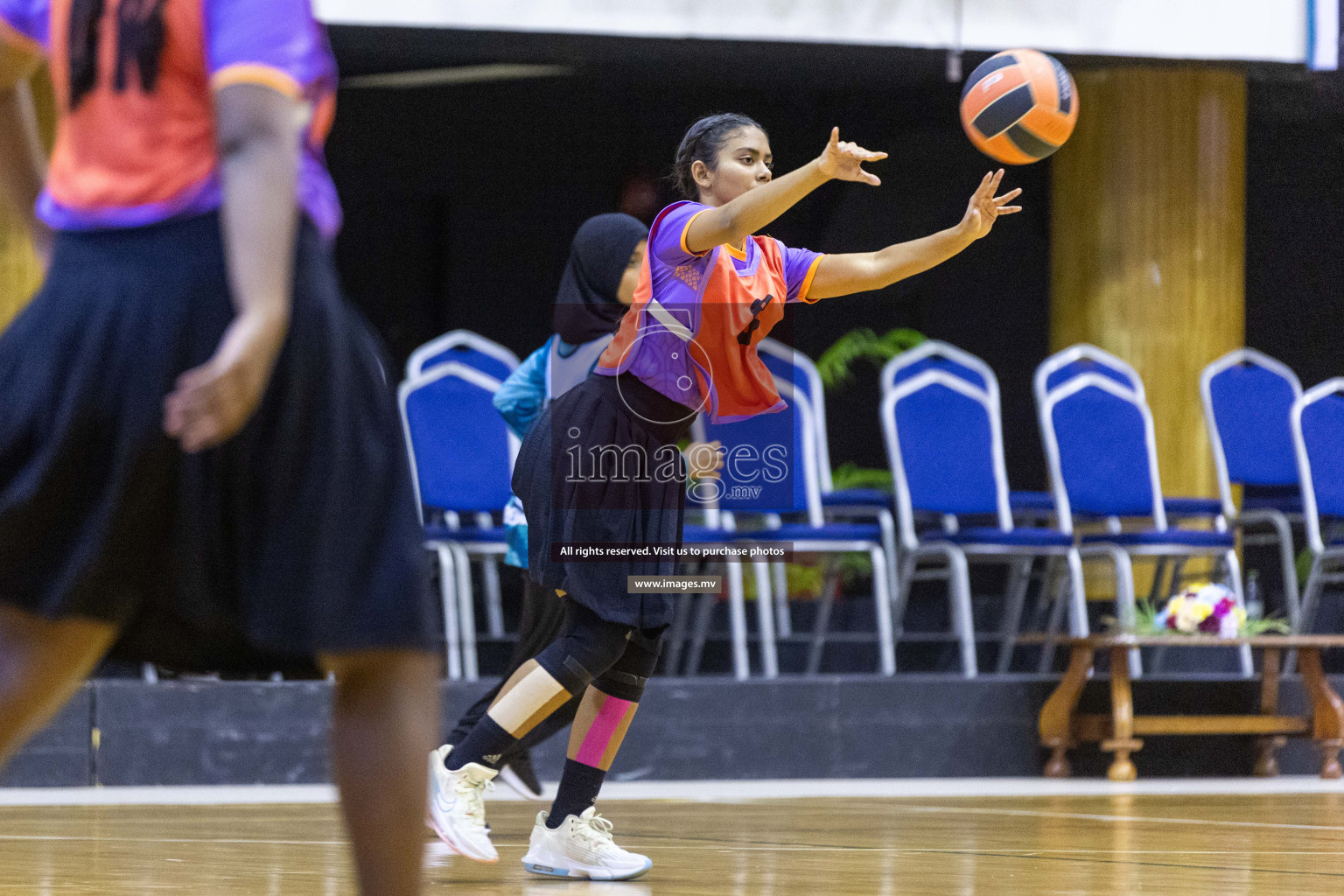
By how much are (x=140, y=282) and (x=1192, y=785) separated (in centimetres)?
463

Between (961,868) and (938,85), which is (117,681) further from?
(938,85)

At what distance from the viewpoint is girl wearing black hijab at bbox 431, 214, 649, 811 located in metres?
3.65

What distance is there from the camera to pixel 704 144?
10.4 feet

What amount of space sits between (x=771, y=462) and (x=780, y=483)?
78 millimetres

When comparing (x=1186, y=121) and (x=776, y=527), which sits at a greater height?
(x=1186, y=121)

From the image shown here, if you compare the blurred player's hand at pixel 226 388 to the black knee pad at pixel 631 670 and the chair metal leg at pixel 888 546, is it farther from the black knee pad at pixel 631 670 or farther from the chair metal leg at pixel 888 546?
the chair metal leg at pixel 888 546

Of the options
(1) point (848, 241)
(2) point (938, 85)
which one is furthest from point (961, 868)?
(1) point (848, 241)

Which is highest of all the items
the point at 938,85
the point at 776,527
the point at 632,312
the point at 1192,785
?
the point at 938,85

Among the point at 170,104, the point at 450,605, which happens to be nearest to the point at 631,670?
the point at 170,104

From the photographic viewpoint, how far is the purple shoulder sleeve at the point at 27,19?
1394mm

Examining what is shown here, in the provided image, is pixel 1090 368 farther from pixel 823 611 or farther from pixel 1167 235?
pixel 823 611

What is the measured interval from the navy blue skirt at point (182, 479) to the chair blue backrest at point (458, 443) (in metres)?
4.18

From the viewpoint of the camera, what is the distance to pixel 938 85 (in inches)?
322

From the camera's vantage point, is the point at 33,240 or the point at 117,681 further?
the point at 117,681
